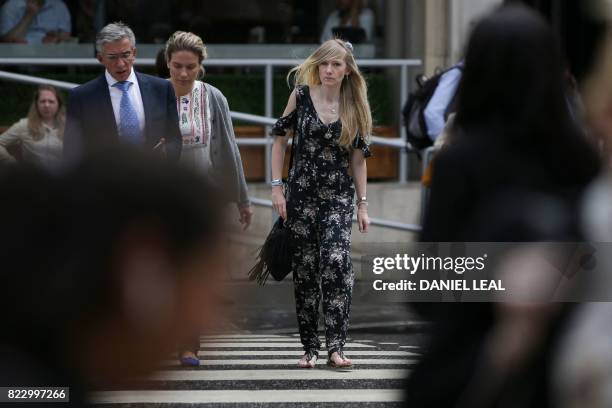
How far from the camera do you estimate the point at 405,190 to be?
13.4m

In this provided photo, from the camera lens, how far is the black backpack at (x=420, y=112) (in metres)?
9.75

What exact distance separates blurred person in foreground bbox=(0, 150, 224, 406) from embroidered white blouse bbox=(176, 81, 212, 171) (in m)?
5.50

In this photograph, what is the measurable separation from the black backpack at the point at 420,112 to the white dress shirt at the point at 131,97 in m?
3.03

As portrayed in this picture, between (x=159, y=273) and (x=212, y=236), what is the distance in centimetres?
10

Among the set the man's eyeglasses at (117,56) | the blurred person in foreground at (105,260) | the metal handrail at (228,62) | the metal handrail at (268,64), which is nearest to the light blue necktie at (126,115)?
the man's eyeglasses at (117,56)

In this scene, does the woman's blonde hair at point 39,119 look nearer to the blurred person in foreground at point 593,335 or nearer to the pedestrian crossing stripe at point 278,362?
the pedestrian crossing stripe at point 278,362

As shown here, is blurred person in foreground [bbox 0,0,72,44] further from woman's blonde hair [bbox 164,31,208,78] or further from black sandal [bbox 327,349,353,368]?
black sandal [bbox 327,349,353,368]

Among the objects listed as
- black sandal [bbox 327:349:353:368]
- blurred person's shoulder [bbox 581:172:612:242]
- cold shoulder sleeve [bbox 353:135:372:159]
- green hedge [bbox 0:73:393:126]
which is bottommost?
black sandal [bbox 327:349:353:368]

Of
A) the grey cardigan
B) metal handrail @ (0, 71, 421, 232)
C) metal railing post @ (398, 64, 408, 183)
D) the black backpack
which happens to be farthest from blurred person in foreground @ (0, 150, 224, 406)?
metal railing post @ (398, 64, 408, 183)

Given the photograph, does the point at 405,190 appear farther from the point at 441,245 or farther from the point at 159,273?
the point at 159,273

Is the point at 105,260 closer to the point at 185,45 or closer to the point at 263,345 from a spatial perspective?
the point at 185,45

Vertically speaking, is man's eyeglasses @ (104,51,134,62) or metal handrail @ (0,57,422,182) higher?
man's eyeglasses @ (104,51,134,62)

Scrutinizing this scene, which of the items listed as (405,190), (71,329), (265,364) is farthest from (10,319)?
(405,190)

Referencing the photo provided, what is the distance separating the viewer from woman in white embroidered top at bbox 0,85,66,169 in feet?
32.9
